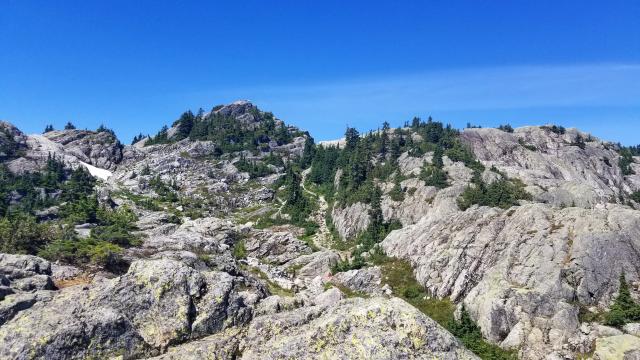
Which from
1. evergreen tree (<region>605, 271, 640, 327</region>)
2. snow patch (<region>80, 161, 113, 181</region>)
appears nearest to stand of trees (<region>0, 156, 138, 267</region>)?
snow patch (<region>80, 161, 113, 181</region>)

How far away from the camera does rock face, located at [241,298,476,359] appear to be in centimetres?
1384

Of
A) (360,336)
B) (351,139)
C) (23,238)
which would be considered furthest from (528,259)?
(351,139)

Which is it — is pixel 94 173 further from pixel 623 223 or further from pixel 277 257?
pixel 623 223

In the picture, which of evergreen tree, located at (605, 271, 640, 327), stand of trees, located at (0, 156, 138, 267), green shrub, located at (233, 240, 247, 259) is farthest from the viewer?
green shrub, located at (233, 240, 247, 259)

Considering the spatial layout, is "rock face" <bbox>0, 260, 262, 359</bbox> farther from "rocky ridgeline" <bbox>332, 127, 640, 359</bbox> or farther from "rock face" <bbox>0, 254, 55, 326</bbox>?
"rocky ridgeline" <bbox>332, 127, 640, 359</bbox>

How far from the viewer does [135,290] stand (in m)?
18.1

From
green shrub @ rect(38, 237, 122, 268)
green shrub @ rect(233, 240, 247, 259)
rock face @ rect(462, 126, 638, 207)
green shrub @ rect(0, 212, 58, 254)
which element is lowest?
green shrub @ rect(233, 240, 247, 259)

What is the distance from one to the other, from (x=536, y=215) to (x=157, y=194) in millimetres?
127690

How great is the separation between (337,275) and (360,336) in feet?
230

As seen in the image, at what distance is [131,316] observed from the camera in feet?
56.3

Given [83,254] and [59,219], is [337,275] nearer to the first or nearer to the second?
[83,254]

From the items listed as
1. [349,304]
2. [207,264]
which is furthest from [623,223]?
[349,304]

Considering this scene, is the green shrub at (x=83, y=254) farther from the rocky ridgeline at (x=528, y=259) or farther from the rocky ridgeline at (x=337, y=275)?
the rocky ridgeline at (x=528, y=259)

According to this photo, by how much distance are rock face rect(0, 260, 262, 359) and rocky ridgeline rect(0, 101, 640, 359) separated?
0.05 meters
